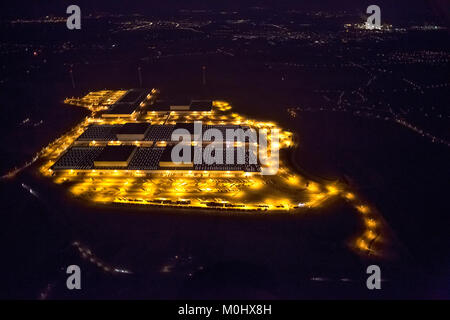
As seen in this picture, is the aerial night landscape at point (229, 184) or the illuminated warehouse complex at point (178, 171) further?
the illuminated warehouse complex at point (178, 171)

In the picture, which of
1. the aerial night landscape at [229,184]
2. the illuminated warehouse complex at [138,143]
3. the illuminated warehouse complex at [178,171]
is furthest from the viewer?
the illuminated warehouse complex at [138,143]

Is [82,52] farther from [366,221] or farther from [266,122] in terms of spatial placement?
[366,221]

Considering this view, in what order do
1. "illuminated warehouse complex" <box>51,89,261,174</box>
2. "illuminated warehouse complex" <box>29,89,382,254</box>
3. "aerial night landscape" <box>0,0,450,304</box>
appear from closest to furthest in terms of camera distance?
"aerial night landscape" <box>0,0,450,304</box>, "illuminated warehouse complex" <box>29,89,382,254</box>, "illuminated warehouse complex" <box>51,89,261,174</box>

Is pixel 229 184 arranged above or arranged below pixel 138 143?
below

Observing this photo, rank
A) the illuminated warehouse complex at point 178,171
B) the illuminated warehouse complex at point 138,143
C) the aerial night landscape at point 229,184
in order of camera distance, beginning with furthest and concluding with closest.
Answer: the illuminated warehouse complex at point 138,143
the illuminated warehouse complex at point 178,171
the aerial night landscape at point 229,184

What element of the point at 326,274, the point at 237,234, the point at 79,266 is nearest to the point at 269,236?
the point at 237,234

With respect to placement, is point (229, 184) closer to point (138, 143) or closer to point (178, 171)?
point (178, 171)

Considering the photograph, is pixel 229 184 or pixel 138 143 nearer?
pixel 229 184

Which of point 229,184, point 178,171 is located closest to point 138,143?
point 178,171
